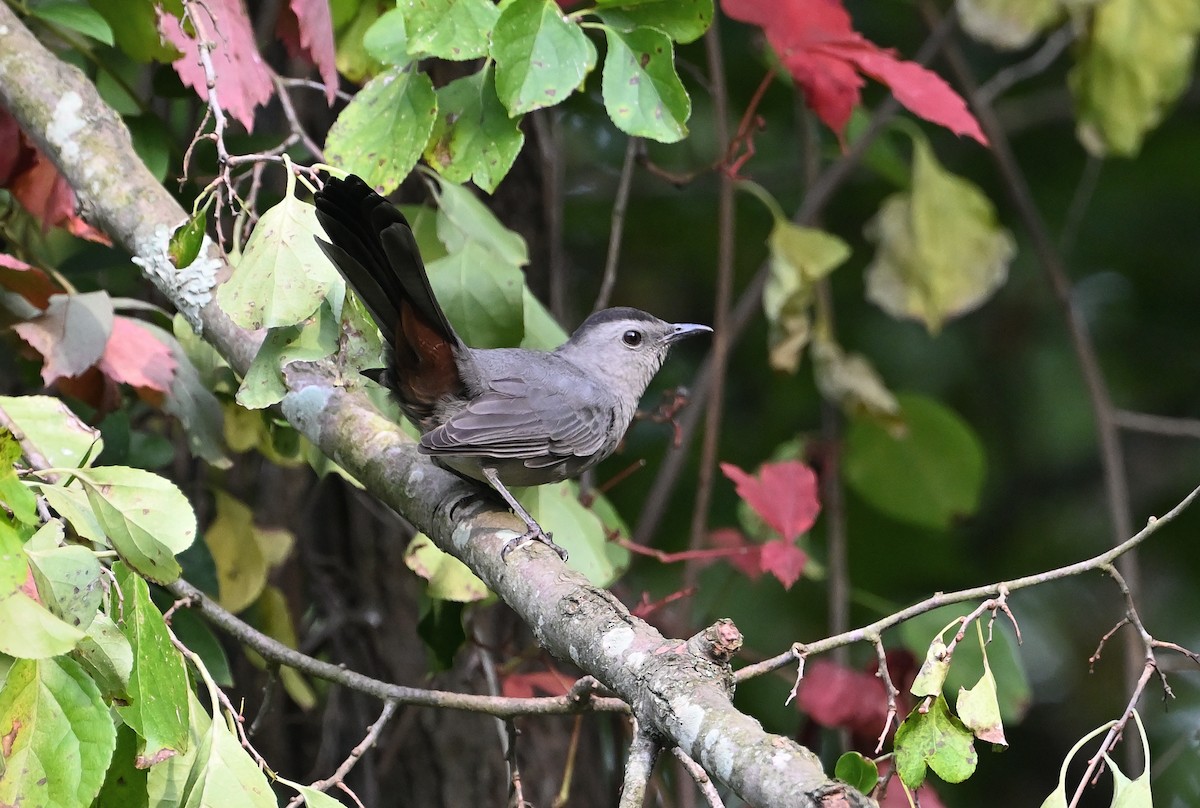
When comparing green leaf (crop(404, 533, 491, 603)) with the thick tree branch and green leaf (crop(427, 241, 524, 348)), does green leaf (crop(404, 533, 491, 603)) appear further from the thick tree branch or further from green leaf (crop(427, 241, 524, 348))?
green leaf (crop(427, 241, 524, 348))

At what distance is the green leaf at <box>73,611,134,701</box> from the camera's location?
5.23 feet

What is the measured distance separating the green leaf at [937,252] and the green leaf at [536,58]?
1.94 m

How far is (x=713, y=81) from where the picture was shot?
3758 millimetres

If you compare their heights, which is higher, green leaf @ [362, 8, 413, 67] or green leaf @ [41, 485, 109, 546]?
green leaf @ [362, 8, 413, 67]

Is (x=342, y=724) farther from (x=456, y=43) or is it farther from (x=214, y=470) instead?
(x=456, y=43)

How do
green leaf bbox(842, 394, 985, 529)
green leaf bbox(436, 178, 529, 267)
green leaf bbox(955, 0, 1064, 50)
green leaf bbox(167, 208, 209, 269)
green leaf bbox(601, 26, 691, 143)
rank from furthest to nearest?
green leaf bbox(842, 394, 985, 529) < green leaf bbox(955, 0, 1064, 50) < green leaf bbox(436, 178, 529, 267) < green leaf bbox(601, 26, 691, 143) < green leaf bbox(167, 208, 209, 269)

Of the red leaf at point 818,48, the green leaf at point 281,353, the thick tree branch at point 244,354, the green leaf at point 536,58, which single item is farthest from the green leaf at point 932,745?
the red leaf at point 818,48

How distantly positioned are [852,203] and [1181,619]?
8.36 ft

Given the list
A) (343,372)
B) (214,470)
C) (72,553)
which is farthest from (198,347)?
(72,553)

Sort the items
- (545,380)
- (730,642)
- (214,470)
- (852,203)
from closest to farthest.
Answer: (730,642) < (545,380) < (214,470) < (852,203)

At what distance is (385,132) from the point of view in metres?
2.43

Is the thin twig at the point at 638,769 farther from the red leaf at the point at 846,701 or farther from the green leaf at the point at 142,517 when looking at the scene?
the red leaf at the point at 846,701

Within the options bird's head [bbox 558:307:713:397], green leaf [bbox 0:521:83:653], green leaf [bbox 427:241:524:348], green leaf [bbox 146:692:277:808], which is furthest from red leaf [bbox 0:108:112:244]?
green leaf [bbox 0:521:83:653]

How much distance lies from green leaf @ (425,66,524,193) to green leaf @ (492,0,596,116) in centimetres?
16
